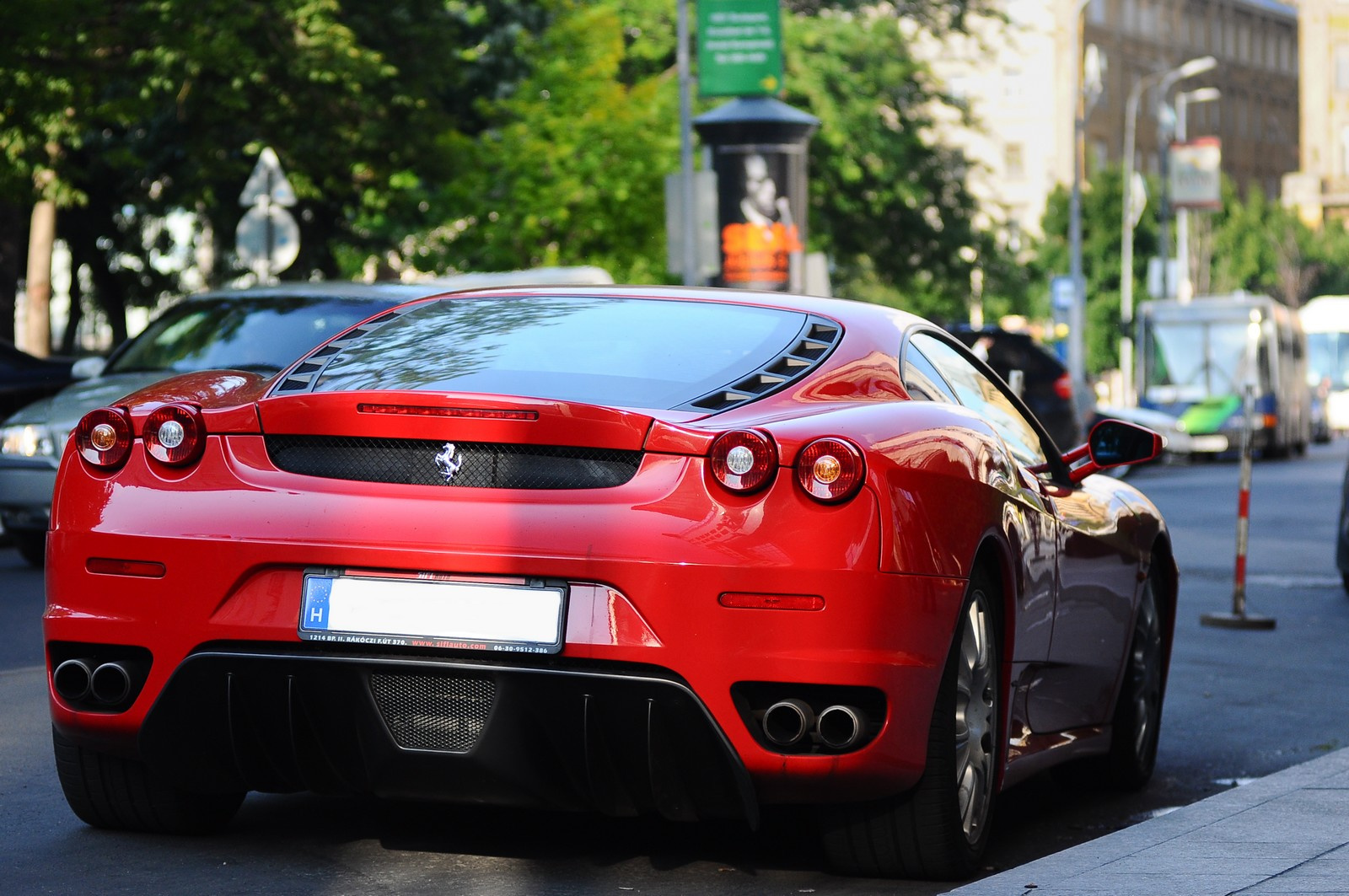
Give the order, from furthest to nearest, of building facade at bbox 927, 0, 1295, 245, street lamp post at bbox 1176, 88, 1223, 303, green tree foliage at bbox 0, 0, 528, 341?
building facade at bbox 927, 0, 1295, 245, street lamp post at bbox 1176, 88, 1223, 303, green tree foliage at bbox 0, 0, 528, 341

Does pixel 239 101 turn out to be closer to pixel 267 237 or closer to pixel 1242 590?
pixel 267 237

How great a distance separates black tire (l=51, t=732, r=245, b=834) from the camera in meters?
5.38

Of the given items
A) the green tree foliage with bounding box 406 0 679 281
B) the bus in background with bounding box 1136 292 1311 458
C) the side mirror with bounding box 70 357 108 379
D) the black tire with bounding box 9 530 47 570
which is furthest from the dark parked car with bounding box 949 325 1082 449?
the bus in background with bounding box 1136 292 1311 458

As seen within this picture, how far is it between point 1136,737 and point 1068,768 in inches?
8.7

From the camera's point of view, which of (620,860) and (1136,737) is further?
(1136,737)

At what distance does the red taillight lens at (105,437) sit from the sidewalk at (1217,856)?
6.56 feet

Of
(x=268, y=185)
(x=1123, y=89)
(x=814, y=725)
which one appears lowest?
(x=814, y=725)

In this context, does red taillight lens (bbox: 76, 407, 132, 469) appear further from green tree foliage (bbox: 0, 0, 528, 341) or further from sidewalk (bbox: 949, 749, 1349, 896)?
green tree foliage (bbox: 0, 0, 528, 341)

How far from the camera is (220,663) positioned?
485 cm

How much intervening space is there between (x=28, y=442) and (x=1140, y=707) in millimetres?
7542

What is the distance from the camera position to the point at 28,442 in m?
12.7

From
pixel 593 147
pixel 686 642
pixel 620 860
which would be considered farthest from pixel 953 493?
pixel 593 147

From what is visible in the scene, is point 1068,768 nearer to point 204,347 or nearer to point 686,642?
point 686,642

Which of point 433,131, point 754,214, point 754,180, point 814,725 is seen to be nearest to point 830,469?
point 814,725
